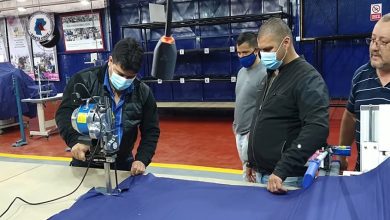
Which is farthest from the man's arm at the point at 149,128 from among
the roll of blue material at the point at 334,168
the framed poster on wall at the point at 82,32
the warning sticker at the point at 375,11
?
the framed poster on wall at the point at 82,32

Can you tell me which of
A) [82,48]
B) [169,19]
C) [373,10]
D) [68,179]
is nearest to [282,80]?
[169,19]

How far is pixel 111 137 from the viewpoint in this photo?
1.47 m

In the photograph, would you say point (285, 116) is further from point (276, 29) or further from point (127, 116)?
point (127, 116)

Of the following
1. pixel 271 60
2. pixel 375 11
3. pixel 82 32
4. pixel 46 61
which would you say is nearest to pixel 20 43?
pixel 46 61

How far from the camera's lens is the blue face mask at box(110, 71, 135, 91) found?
174 cm

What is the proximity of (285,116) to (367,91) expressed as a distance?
17.0 inches

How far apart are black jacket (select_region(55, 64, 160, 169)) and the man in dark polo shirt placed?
3.51 feet

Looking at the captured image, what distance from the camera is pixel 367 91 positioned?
172 centimetres

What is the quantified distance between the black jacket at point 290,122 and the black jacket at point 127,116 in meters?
0.59

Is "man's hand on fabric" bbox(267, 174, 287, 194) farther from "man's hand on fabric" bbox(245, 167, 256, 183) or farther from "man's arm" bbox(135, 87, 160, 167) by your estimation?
"man's arm" bbox(135, 87, 160, 167)

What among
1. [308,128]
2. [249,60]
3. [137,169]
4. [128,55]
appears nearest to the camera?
[308,128]

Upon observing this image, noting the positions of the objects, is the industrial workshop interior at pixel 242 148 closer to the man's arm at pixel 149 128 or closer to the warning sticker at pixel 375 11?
the man's arm at pixel 149 128

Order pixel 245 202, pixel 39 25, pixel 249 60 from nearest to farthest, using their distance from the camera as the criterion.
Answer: pixel 245 202 → pixel 249 60 → pixel 39 25

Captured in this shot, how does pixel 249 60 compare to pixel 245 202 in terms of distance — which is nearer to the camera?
pixel 245 202
